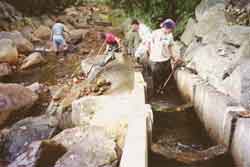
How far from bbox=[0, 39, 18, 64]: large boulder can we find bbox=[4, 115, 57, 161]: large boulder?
19.1ft

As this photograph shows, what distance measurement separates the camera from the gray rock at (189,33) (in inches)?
359

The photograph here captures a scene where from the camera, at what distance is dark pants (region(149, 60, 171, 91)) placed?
7402 mm

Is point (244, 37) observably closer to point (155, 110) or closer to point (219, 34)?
point (219, 34)

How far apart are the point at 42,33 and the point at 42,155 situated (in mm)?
Result: 12887

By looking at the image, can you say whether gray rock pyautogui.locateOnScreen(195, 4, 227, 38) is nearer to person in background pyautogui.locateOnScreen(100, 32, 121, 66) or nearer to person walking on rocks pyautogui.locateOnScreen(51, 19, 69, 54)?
person in background pyautogui.locateOnScreen(100, 32, 121, 66)

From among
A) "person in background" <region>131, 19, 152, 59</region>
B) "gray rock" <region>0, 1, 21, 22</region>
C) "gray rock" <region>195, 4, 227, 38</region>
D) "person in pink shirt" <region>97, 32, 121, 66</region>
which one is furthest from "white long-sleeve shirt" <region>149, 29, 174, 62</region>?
"gray rock" <region>0, 1, 21, 22</region>

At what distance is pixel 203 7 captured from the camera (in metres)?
9.68

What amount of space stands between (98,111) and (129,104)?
2.20 feet

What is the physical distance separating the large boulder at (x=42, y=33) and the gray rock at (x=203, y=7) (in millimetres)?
9729

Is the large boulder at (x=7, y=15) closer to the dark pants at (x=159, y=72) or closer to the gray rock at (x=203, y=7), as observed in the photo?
the gray rock at (x=203, y=7)

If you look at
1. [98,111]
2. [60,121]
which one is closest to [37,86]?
[60,121]

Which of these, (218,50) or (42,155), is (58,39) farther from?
(42,155)

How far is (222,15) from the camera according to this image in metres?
8.52

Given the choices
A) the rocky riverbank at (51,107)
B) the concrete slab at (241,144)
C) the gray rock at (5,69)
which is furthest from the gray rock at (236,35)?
the gray rock at (5,69)
